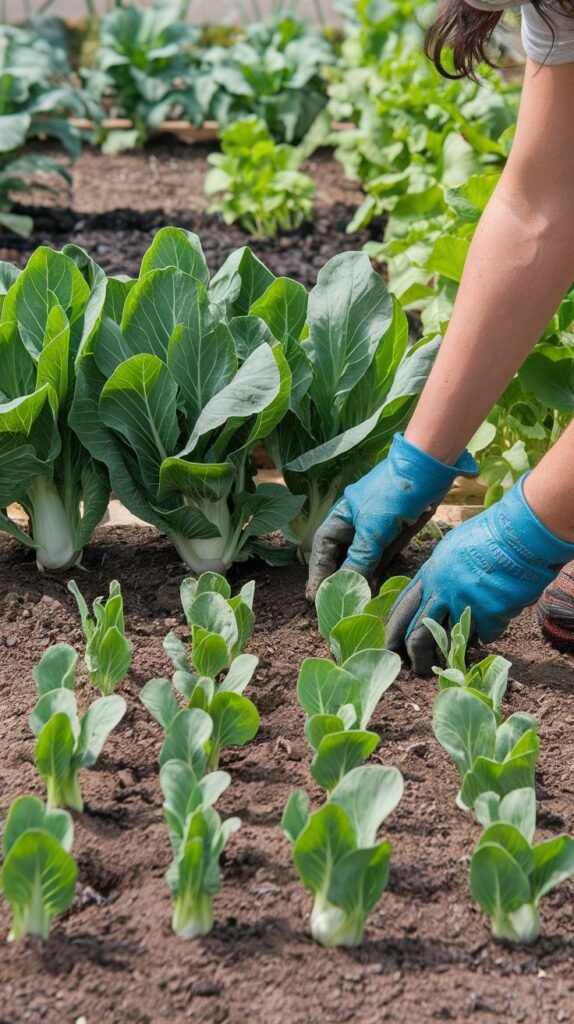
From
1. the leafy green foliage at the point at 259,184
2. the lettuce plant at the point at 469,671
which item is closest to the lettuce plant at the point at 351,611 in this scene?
the lettuce plant at the point at 469,671

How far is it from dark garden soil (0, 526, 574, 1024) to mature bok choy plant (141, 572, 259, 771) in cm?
10

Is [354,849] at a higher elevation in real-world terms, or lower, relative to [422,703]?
higher

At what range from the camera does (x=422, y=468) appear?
255cm

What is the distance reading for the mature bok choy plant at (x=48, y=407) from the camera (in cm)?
266

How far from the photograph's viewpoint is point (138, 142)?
728cm

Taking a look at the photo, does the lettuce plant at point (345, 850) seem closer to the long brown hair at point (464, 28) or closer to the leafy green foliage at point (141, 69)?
the long brown hair at point (464, 28)

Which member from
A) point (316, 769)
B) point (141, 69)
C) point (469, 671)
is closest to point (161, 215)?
point (141, 69)

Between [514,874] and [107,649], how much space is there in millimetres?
890

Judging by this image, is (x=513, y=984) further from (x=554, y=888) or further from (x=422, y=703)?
(x=422, y=703)

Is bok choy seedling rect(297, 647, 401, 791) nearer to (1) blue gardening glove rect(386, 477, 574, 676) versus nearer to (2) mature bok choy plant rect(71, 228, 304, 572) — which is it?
(1) blue gardening glove rect(386, 477, 574, 676)

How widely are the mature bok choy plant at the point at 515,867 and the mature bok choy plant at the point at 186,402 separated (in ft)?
3.35

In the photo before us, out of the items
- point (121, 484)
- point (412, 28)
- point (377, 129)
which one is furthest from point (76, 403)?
point (412, 28)

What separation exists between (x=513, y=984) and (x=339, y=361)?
153 centimetres

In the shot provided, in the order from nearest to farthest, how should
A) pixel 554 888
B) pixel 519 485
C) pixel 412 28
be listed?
pixel 554 888 → pixel 519 485 → pixel 412 28
